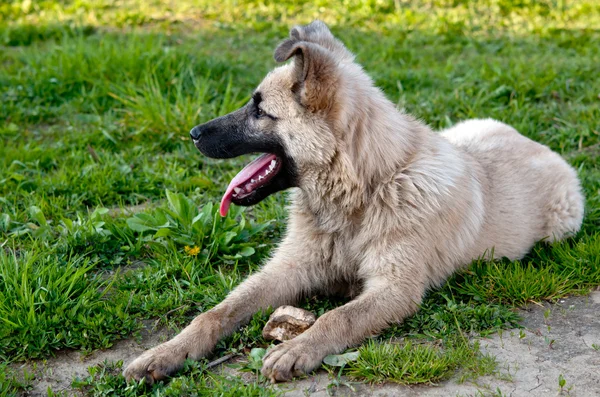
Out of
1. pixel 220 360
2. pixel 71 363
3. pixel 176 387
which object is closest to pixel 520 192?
pixel 220 360

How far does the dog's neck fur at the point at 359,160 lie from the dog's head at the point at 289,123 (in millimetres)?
48

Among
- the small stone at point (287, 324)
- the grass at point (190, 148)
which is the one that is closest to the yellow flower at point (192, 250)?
the grass at point (190, 148)

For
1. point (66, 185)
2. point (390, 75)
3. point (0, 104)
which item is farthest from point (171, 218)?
point (390, 75)

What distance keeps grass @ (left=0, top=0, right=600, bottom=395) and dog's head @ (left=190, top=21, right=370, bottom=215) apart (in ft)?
2.05

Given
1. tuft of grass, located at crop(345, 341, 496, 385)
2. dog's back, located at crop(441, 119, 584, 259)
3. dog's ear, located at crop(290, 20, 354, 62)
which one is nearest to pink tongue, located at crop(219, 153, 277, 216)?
dog's ear, located at crop(290, 20, 354, 62)

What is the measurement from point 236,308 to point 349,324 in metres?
0.62

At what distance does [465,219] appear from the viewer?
169 inches

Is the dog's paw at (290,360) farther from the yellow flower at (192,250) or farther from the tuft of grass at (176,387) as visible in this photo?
the yellow flower at (192,250)

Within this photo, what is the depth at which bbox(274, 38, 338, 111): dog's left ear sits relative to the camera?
3766 mm

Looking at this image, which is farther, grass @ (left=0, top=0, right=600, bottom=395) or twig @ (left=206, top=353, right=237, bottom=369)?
grass @ (left=0, top=0, right=600, bottom=395)

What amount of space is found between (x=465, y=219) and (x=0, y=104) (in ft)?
14.5

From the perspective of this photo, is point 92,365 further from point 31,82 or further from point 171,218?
point 31,82

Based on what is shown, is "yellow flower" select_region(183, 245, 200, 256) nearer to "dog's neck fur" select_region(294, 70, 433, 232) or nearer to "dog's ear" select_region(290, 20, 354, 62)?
"dog's neck fur" select_region(294, 70, 433, 232)

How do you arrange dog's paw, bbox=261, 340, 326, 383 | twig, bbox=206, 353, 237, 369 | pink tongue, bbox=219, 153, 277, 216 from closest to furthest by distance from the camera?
dog's paw, bbox=261, 340, 326, 383 → twig, bbox=206, 353, 237, 369 → pink tongue, bbox=219, 153, 277, 216
